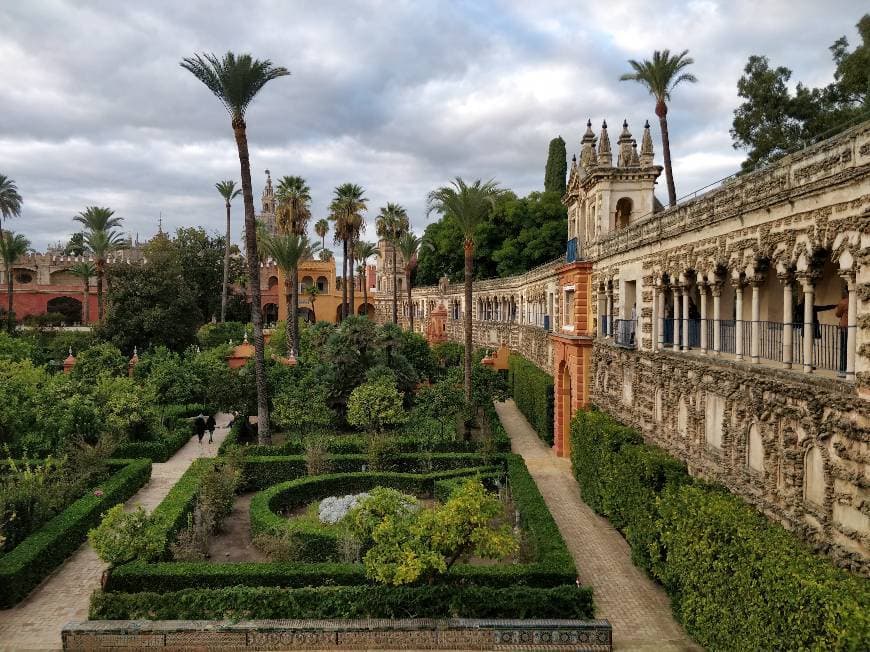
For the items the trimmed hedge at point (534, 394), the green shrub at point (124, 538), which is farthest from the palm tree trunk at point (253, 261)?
the trimmed hedge at point (534, 394)

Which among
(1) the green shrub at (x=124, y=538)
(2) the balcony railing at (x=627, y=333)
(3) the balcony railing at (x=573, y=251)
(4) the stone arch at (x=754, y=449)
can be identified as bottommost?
(1) the green shrub at (x=124, y=538)

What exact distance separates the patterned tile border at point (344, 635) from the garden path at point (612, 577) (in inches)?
51.4

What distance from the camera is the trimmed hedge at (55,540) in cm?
1385

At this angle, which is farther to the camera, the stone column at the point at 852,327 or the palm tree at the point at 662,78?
the palm tree at the point at 662,78

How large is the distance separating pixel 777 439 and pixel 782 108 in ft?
87.7

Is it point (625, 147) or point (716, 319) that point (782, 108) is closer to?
point (625, 147)

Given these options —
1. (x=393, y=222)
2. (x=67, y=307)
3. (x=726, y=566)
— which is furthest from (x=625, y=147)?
(x=67, y=307)

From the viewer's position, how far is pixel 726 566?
10570 mm

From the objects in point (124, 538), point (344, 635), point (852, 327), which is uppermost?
point (852, 327)

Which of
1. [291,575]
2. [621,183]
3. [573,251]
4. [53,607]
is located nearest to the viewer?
[291,575]

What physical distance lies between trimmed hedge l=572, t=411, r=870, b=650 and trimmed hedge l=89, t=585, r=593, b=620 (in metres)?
2.39

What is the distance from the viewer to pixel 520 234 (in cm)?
5666

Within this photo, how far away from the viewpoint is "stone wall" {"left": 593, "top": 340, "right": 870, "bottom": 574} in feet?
30.1

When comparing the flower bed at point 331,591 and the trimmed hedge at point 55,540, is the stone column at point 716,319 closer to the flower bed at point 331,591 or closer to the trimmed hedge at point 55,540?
the flower bed at point 331,591
